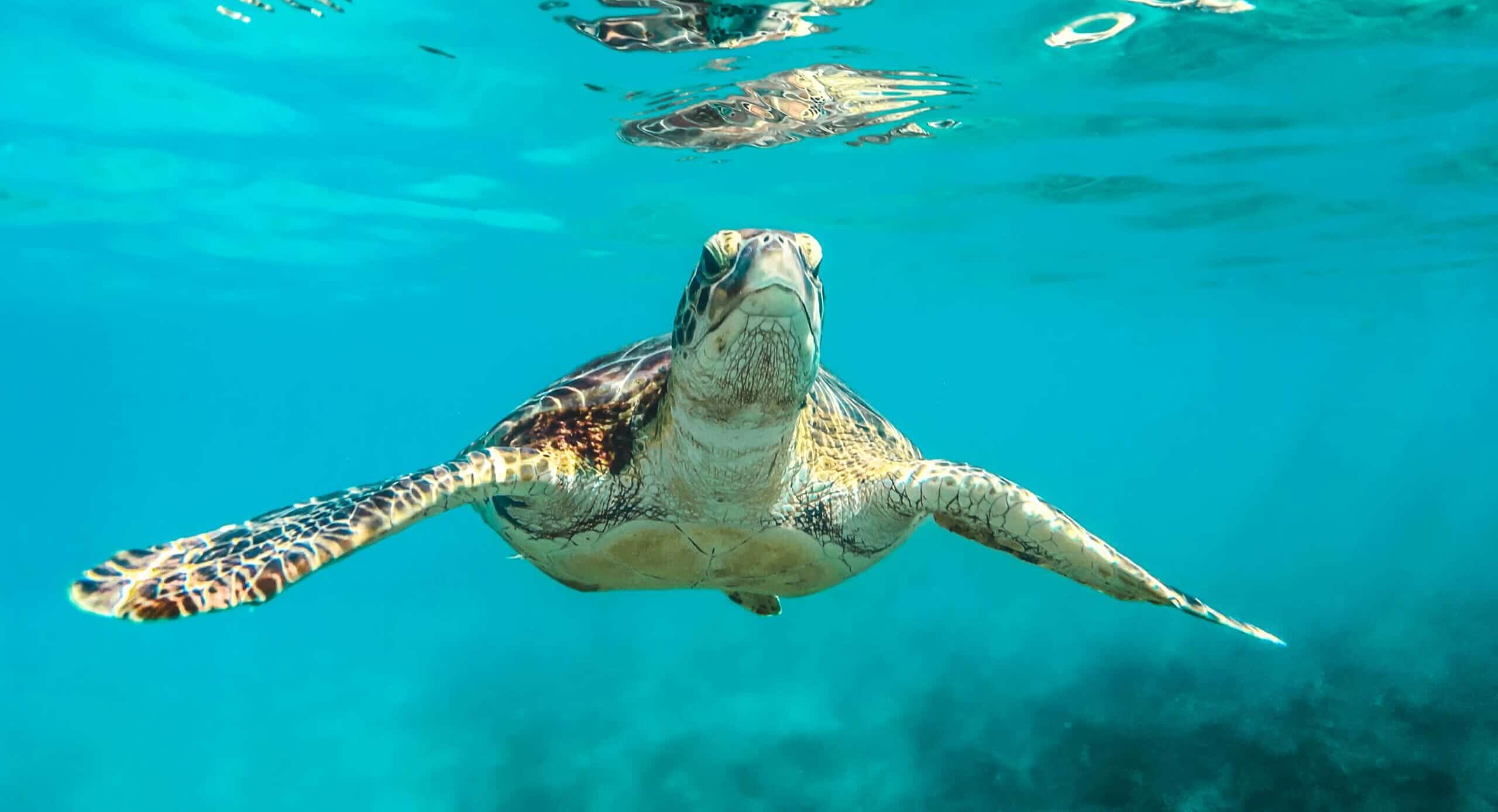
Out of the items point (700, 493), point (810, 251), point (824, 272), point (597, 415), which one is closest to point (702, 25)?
point (597, 415)

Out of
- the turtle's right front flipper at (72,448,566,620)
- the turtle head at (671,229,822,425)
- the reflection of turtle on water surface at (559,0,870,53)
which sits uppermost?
the reflection of turtle on water surface at (559,0,870,53)

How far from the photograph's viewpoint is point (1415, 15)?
949 cm

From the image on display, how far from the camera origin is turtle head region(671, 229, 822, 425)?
9.81 feet

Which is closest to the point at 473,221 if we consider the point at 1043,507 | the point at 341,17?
the point at 341,17

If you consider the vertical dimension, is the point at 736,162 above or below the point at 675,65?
below

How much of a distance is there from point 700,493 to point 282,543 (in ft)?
5.99

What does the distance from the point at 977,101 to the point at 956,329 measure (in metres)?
36.0

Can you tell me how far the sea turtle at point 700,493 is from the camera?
121 inches

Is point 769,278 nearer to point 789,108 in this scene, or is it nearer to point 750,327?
point 750,327

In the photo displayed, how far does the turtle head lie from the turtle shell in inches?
30.4

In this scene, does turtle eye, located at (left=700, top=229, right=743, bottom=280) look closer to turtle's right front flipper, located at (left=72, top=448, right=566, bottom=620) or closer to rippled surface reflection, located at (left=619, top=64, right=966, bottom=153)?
turtle's right front flipper, located at (left=72, top=448, right=566, bottom=620)

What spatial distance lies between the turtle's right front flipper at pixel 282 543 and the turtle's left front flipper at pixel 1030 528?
72.8 inches

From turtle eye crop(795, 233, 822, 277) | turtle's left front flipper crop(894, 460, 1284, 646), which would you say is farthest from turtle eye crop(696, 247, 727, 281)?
turtle's left front flipper crop(894, 460, 1284, 646)

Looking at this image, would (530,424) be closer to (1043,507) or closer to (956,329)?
(1043,507)
